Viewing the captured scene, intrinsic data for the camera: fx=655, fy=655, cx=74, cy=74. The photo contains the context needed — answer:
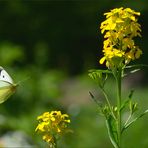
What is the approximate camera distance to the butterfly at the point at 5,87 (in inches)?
123

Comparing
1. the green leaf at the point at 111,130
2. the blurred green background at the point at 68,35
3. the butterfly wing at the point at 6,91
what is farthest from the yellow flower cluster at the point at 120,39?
the blurred green background at the point at 68,35

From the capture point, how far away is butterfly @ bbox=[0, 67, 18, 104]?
312 cm

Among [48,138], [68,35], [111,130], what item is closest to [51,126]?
[48,138]

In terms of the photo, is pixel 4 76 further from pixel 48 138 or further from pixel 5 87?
pixel 48 138

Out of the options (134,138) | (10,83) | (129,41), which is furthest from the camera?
(134,138)

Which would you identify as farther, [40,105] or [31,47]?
[31,47]

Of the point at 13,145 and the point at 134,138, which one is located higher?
the point at 13,145

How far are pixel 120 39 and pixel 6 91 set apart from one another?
0.75 meters

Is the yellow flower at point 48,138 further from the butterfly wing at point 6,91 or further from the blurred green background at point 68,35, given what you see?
the blurred green background at point 68,35

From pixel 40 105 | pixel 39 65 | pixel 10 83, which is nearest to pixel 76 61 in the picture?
pixel 39 65

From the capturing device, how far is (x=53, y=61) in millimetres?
17844

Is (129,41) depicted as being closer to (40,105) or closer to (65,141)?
(65,141)

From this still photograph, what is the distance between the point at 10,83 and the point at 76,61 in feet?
50.0

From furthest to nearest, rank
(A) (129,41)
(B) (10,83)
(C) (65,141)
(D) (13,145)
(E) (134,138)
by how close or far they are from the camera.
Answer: (E) (134,138) < (C) (65,141) < (D) (13,145) < (B) (10,83) < (A) (129,41)
